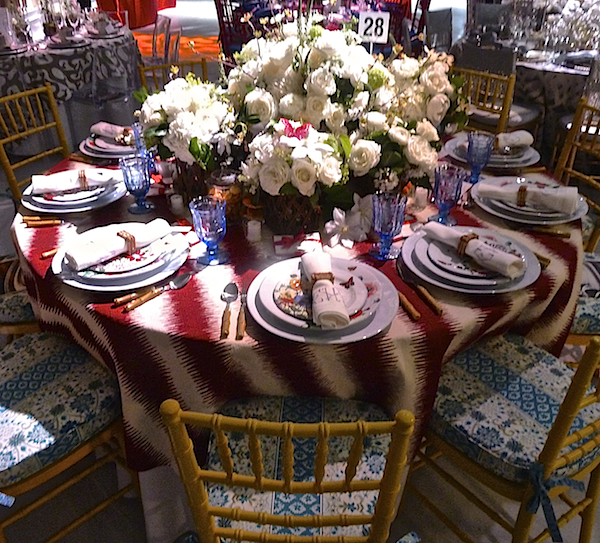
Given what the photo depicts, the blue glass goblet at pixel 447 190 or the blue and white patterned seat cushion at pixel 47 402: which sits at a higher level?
the blue glass goblet at pixel 447 190

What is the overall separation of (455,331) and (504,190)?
24.2 inches

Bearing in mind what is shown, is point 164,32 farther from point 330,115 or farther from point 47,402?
point 47,402

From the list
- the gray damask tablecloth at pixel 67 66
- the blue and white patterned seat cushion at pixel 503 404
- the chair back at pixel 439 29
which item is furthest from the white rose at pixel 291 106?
the chair back at pixel 439 29

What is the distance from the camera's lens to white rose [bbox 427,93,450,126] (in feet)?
4.88

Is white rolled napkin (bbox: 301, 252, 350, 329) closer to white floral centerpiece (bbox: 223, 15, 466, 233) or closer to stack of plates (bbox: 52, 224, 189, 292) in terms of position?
white floral centerpiece (bbox: 223, 15, 466, 233)

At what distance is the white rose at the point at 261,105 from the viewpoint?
4.40ft

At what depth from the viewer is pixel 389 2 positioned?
5121 mm

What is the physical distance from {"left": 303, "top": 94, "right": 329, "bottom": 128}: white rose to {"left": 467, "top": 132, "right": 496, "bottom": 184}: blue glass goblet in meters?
0.56

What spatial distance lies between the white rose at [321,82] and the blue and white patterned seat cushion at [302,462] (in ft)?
2.43

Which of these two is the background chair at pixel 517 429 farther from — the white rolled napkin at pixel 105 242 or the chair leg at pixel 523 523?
the white rolled napkin at pixel 105 242

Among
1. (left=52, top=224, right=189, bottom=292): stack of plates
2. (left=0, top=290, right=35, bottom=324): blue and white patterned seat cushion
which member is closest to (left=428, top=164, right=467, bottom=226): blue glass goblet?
(left=52, top=224, right=189, bottom=292): stack of plates

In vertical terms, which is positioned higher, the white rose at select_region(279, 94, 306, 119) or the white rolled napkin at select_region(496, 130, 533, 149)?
the white rose at select_region(279, 94, 306, 119)

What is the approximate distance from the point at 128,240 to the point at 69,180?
17.7 inches

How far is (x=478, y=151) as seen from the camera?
5.39 feet
